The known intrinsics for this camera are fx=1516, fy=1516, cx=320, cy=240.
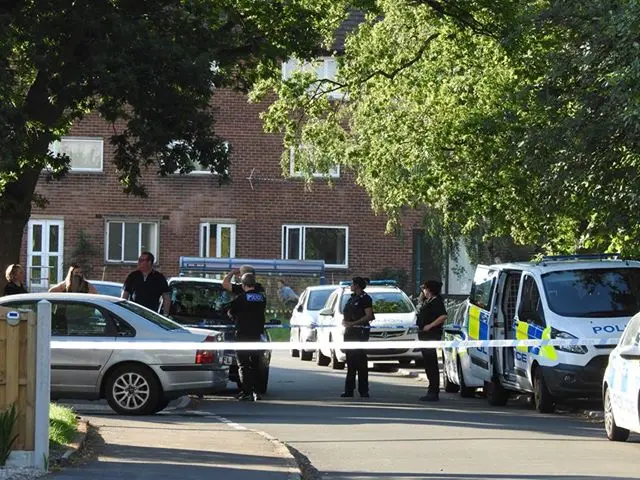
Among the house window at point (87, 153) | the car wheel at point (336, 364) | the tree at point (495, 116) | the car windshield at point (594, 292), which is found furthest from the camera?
the house window at point (87, 153)

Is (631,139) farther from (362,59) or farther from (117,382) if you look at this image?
(362,59)

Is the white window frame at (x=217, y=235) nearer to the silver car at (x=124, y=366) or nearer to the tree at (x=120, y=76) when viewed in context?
the tree at (x=120, y=76)

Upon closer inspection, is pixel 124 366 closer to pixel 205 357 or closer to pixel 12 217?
pixel 205 357

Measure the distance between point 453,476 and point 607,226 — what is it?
7.57 m

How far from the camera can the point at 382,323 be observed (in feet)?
93.5

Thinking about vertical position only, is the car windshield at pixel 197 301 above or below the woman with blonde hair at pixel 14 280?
below

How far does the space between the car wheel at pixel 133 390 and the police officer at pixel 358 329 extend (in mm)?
4423

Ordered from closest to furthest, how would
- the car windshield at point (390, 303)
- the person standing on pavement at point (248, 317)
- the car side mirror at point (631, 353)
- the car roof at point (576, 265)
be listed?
the car side mirror at point (631, 353), the car roof at point (576, 265), the person standing on pavement at point (248, 317), the car windshield at point (390, 303)

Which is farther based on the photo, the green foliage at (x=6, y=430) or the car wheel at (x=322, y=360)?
the car wheel at (x=322, y=360)

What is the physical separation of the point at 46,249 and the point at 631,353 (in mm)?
33843

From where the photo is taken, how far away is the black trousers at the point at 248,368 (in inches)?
826

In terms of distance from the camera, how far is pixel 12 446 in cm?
1144

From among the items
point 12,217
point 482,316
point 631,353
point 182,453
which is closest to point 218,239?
point 12,217

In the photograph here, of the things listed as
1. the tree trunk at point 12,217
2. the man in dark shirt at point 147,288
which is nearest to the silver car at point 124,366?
the man in dark shirt at point 147,288
